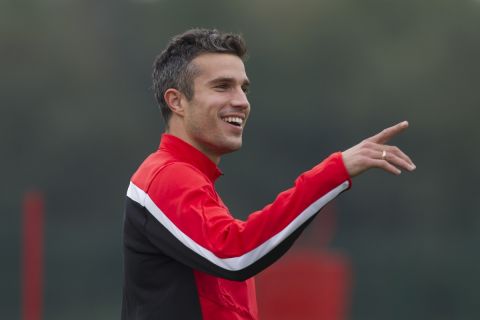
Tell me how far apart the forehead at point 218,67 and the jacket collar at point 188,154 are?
21 cm

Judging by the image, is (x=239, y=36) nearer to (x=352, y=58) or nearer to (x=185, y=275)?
(x=185, y=275)

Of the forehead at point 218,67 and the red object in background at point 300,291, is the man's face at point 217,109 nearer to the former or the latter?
the forehead at point 218,67

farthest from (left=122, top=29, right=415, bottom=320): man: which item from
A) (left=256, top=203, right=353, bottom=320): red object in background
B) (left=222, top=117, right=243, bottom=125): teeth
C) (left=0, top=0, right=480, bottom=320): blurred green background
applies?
(left=0, top=0, right=480, bottom=320): blurred green background

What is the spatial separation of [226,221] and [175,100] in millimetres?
657

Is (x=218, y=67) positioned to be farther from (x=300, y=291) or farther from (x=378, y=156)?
(x=300, y=291)

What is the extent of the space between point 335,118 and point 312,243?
4.63m

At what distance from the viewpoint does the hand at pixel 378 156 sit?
118 inches

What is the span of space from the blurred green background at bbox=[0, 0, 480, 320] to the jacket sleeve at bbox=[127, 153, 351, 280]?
13619mm

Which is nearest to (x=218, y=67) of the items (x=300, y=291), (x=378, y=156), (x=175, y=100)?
(x=175, y=100)

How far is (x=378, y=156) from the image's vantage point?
9.95 feet

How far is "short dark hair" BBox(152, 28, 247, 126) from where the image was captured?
3.70m

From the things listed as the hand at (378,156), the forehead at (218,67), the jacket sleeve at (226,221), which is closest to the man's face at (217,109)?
the forehead at (218,67)

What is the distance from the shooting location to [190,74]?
369cm

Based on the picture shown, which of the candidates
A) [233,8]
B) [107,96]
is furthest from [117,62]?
[233,8]
